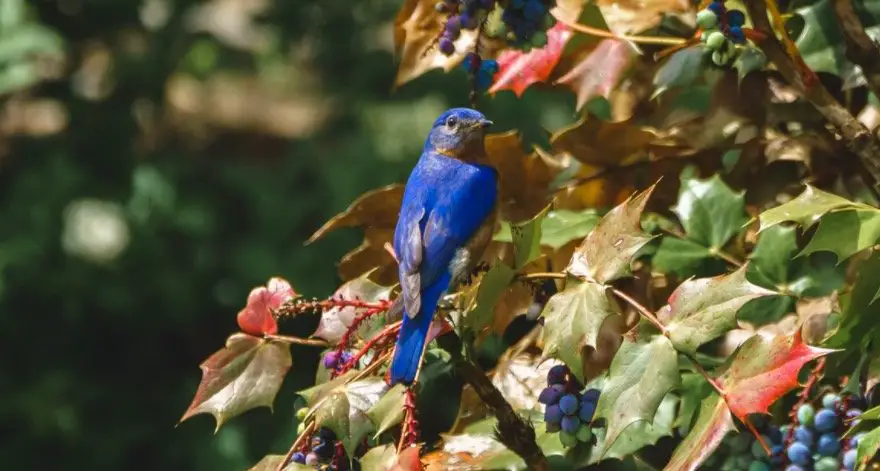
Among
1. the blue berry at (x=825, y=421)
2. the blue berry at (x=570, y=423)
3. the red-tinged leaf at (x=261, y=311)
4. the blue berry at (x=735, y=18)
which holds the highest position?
the blue berry at (x=735, y=18)

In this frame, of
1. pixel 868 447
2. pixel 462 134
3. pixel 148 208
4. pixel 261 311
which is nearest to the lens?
pixel 868 447

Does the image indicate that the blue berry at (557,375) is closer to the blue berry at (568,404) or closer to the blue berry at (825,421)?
the blue berry at (568,404)

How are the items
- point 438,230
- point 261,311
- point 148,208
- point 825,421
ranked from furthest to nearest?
point 148,208
point 438,230
point 261,311
point 825,421

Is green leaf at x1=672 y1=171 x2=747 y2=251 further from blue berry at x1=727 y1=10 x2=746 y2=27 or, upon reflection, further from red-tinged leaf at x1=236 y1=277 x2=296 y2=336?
red-tinged leaf at x1=236 y1=277 x2=296 y2=336

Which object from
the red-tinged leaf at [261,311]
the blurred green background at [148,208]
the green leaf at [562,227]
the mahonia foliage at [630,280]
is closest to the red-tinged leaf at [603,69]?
the mahonia foliage at [630,280]

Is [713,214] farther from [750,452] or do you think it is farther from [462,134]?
[462,134]

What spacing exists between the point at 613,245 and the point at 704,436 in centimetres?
17

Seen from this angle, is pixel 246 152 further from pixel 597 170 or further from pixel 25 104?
pixel 597 170

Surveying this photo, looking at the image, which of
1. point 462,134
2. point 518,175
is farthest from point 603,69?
point 462,134

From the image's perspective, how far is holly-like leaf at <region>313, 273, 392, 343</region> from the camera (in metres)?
1.19

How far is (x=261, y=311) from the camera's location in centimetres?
123

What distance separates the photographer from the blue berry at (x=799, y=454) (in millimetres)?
1120

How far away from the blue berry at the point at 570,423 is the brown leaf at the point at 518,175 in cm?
34

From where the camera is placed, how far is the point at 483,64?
1.34m
